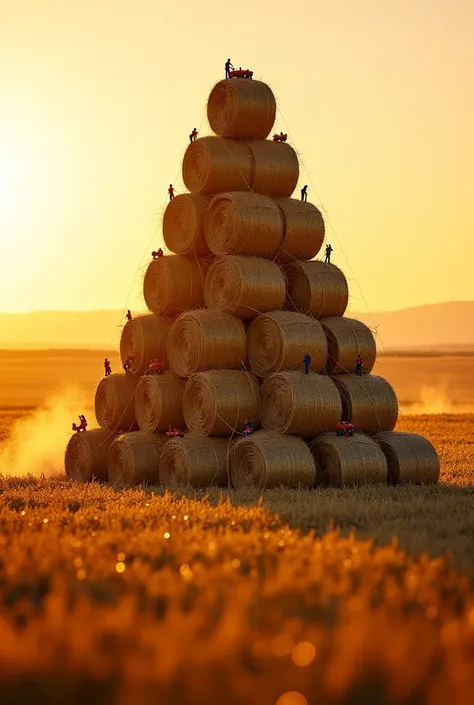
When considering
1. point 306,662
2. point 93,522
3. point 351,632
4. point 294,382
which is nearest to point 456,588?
point 351,632

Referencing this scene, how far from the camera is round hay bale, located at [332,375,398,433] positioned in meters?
16.7

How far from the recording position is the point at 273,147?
17.9 m

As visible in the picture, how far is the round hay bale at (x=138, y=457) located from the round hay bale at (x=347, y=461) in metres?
2.72

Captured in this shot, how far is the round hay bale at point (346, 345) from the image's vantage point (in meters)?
17.1

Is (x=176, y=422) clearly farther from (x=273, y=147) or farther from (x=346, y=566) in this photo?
(x=346, y=566)

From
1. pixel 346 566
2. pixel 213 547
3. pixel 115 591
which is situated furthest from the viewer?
pixel 213 547

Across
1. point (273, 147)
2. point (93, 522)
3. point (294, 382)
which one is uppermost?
point (273, 147)

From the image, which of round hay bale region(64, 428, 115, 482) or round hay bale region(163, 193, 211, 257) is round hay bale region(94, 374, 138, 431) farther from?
round hay bale region(163, 193, 211, 257)

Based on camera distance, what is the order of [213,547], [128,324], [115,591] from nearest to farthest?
[115,591] < [213,547] < [128,324]

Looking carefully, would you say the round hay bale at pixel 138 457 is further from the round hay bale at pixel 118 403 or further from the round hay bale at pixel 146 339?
the round hay bale at pixel 146 339

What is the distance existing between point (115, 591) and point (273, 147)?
12161 mm

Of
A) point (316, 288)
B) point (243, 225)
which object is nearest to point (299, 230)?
point (316, 288)

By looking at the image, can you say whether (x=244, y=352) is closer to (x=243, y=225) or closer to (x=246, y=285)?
(x=246, y=285)

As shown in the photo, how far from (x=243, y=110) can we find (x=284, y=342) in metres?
4.22
